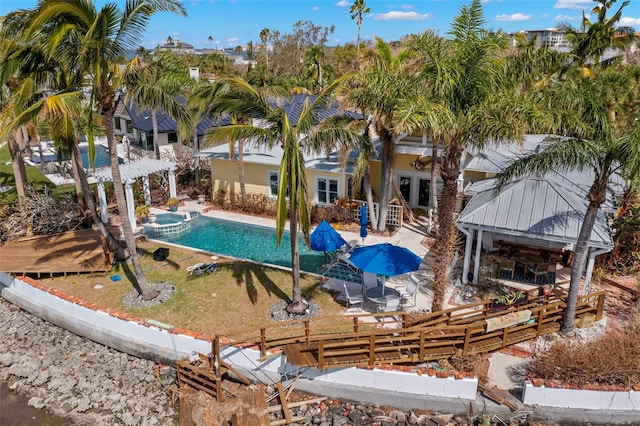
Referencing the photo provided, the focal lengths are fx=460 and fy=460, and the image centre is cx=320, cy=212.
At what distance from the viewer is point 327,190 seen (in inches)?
895

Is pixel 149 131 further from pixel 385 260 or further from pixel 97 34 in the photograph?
pixel 385 260

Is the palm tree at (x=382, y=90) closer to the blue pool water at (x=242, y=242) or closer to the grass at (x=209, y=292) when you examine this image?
the grass at (x=209, y=292)

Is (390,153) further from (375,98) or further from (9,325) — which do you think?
(9,325)

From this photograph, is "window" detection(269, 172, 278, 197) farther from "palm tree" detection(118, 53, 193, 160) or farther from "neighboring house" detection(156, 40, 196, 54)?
"neighboring house" detection(156, 40, 196, 54)

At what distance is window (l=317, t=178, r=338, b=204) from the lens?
22.5 m

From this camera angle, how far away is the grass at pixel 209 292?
1392 centimetres

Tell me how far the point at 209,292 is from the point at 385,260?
6.12 m

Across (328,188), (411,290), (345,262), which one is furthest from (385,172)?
(411,290)

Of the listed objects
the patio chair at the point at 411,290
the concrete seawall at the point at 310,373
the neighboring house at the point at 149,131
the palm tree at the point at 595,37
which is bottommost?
the concrete seawall at the point at 310,373


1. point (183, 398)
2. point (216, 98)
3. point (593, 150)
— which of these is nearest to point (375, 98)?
point (216, 98)

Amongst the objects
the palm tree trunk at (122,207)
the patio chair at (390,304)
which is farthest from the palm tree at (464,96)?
the palm tree trunk at (122,207)

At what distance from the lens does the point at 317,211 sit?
72.7ft

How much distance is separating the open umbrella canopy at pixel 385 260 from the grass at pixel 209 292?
71.1 inches

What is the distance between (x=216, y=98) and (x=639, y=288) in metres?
14.3
